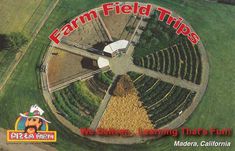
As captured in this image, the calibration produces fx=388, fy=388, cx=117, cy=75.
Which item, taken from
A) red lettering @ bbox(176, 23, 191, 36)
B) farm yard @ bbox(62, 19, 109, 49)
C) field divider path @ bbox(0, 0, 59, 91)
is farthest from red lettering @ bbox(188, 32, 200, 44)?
field divider path @ bbox(0, 0, 59, 91)

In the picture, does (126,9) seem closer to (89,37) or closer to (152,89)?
(89,37)

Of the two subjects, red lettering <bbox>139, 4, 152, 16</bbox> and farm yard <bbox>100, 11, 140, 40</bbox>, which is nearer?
farm yard <bbox>100, 11, 140, 40</bbox>

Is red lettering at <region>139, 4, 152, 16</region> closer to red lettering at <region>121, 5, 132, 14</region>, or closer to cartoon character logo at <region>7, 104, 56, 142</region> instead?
red lettering at <region>121, 5, 132, 14</region>

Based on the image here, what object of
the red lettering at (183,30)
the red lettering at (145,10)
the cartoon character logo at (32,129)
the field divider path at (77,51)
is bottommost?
the cartoon character logo at (32,129)

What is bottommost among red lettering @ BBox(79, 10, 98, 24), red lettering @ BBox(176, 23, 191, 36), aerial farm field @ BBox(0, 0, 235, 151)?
aerial farm field @ BBox(0, 0, 235, 151)

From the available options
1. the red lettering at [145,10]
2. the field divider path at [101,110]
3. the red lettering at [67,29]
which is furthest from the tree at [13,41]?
the red lettering at [145,10]

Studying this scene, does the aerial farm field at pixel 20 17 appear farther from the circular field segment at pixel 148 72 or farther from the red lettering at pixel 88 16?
the red lettering at pixel 88 16
